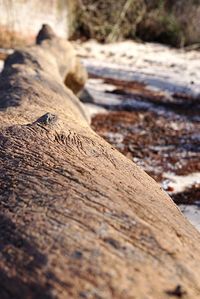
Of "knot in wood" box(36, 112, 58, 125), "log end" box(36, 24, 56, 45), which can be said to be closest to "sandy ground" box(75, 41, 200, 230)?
"log end" box(36, 24, 56, 45)

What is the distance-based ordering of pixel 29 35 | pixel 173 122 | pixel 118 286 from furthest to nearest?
pixel 29 35 < pixel 173 122 < pixel 118 286

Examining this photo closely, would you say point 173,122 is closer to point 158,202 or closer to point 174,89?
point 174,89

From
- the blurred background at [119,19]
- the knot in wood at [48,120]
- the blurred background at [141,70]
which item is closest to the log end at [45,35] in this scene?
the blurred background at [141,70]

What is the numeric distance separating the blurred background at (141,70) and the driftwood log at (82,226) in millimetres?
1387

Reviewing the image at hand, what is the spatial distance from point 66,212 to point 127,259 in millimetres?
302

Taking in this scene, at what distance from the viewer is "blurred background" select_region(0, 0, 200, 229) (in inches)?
192

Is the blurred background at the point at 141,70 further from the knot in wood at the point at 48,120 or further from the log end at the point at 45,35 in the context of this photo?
the knot in wood at the point at 48,120

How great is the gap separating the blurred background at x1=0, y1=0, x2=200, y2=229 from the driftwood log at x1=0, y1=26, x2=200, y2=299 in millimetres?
1387

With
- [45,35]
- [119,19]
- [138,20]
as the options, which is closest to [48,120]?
[45,35]

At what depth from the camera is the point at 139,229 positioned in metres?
1.73

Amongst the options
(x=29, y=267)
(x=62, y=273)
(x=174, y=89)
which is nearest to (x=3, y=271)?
(x=29, y=267)

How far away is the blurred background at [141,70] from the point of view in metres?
4.87

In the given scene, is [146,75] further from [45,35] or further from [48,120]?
[48,120]

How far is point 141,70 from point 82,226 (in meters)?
7.77
